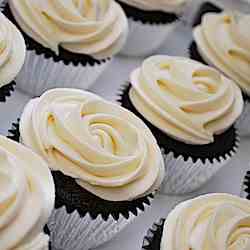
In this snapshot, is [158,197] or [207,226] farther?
[158,197]

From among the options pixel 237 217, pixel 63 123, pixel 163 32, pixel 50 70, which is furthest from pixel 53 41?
pixel 237 217

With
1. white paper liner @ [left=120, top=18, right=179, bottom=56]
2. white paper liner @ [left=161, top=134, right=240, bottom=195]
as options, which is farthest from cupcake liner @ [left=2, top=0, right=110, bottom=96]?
white paper liner @ [left=161, top=134, right=240, bottom=195]

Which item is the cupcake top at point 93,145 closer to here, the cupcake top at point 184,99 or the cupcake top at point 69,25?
the cupcake top at point 184,99

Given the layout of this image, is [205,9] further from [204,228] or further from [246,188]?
[204,228]

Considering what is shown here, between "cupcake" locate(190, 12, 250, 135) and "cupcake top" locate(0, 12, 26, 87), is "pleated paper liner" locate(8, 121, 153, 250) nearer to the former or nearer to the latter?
"cupcake top" locate(0, 12, 26, 87)

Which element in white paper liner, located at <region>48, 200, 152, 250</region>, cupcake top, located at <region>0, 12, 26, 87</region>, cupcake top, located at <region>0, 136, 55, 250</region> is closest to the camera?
cupcake top, located at <region>0, 136, 55, 250</region>

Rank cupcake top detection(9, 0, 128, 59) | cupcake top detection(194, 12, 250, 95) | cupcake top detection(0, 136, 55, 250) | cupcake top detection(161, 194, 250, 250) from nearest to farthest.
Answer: cupcake top detection(0, 136, 55, 250), cupcake top detection(161, 194, 250, 250), cupcake top detection(9, 0, 128, 59), cupcake top detection(194, 12, 250, 95)

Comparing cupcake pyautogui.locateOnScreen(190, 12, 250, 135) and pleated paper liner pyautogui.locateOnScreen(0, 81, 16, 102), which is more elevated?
pleated paper liner pyautogui.locateOnScreen(0, 81, 16, 102)

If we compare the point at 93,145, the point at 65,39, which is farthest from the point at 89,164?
the point at 65,39
